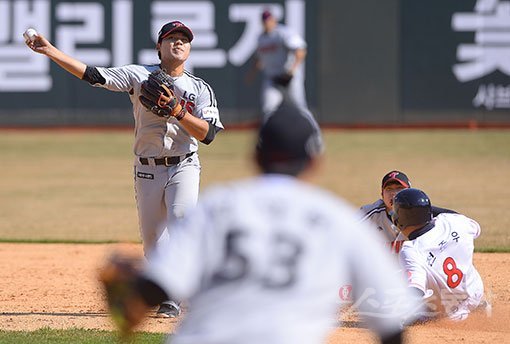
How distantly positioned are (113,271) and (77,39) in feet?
58.7

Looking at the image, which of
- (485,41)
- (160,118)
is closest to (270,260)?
(160,118)

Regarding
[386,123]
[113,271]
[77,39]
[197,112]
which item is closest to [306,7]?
[386,123]

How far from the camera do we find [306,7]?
20.7 metres

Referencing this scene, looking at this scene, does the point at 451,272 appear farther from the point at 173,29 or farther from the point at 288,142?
the point at 288,142

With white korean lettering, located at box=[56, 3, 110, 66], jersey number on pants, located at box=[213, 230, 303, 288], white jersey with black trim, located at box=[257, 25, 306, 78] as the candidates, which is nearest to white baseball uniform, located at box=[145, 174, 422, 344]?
jersey number on pants, located at box=[213, 230, 303, 288]

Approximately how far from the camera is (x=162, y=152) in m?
6.43

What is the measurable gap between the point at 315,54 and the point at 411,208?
14.9 metres

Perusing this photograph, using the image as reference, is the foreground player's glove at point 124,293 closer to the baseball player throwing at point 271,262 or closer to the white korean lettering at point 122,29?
the baseball player throwing at point 271,262

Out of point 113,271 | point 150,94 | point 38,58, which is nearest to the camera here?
point 113,271

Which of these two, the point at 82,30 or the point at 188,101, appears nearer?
the point at 188,101

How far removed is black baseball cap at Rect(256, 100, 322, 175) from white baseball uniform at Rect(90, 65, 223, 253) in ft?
11.7

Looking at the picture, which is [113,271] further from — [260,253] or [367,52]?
[367,52]

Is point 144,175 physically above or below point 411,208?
above

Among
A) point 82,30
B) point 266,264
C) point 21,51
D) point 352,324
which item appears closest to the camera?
point 266,264
